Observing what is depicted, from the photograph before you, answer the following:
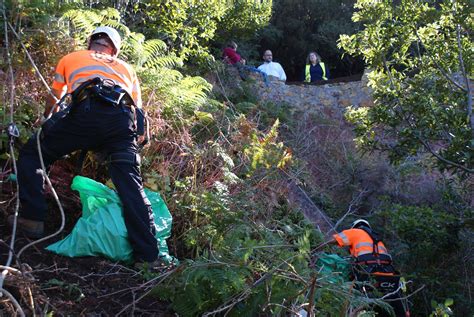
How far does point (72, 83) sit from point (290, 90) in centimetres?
852

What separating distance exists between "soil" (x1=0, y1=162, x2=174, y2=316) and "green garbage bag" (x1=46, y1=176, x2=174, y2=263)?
0.08 m

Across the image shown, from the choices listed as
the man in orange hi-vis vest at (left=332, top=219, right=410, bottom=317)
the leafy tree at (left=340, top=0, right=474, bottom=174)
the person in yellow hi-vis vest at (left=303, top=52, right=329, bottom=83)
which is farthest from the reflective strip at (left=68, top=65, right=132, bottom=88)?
the person in yellow hi-vis vest at (left=303, top=52, right=329, bottom=83)

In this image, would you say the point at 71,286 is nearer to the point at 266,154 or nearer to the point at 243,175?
the point at 266,154

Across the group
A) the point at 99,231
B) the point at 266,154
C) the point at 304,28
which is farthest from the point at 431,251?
the point at 304,28

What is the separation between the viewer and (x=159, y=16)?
31.5 ft

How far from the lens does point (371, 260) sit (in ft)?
21.4

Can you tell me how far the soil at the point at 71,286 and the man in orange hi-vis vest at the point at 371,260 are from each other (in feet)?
7.91

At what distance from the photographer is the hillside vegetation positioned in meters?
4.08

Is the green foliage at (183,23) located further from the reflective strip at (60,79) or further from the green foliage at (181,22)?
the reflective strip at (60,79)

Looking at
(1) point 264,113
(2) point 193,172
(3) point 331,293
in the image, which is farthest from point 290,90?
(3) point 331,293

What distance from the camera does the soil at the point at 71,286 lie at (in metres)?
3.97

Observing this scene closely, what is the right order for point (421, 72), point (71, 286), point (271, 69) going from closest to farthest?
point (71, 286), point (421, 72), point (271, 69)

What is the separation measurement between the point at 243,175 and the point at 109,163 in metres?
2.18

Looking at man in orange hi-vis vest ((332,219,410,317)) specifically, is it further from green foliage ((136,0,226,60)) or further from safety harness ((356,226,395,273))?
green foliage ((136,0,226,60))
